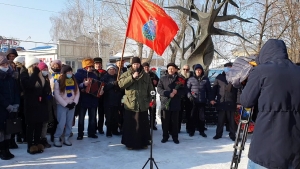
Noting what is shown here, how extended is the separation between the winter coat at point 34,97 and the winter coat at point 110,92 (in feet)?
5.22

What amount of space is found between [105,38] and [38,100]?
2241cm

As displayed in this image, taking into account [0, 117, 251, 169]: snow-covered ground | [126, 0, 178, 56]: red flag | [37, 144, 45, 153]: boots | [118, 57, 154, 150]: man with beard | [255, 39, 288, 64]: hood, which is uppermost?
[126, 0, 178, 56]: red flag

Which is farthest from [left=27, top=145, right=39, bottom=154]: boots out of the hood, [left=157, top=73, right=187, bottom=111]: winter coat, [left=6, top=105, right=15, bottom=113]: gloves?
the hood

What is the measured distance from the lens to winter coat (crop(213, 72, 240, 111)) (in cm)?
655

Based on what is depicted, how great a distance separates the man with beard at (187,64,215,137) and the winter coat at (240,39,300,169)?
176 inches

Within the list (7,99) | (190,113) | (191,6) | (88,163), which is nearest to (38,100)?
(7,99)

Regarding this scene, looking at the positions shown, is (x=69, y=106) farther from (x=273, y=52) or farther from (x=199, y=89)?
(x=273, y=52)

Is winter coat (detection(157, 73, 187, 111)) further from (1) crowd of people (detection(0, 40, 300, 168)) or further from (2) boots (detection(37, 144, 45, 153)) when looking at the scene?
(2) boots (detection(37, 144, 45, 153))

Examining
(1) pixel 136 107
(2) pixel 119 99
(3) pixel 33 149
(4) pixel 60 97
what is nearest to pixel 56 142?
(3) pixel 33 149

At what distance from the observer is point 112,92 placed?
6.36 metres

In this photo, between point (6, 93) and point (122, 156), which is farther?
point (122, 156)

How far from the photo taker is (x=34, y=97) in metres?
4.94

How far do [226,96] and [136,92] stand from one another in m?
2.38

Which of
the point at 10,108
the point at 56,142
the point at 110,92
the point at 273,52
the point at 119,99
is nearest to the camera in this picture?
the point at 273,52
